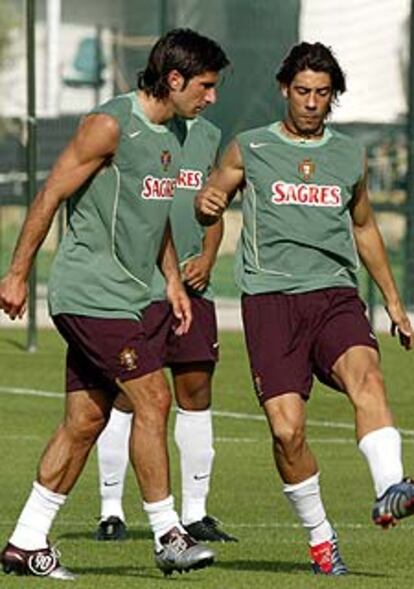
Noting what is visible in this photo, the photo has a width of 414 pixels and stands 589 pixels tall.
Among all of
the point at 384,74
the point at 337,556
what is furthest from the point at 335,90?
the point at 384,74

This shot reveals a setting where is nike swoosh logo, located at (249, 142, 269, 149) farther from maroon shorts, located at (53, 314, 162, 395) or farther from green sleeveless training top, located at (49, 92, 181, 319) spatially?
maroon shorts, located at (53, 314, 162, 395)

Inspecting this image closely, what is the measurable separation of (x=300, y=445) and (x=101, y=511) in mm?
2733

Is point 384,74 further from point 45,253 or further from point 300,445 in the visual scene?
point 300,445

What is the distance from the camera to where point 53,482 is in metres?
11.1

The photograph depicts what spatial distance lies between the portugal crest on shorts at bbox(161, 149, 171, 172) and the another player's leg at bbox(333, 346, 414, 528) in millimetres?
1116

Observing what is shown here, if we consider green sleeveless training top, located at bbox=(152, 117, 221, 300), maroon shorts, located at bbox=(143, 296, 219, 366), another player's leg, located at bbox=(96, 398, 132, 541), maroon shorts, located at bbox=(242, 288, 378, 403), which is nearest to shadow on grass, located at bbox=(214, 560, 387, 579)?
maroon shorts, located at bbox=(242, 288, 378, 403)

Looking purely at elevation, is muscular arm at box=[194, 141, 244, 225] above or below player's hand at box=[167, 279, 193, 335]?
above

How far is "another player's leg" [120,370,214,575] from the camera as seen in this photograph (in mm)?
10844

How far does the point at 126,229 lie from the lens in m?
11.0

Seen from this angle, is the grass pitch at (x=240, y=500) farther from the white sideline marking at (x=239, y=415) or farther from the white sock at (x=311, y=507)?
the white sock at (x=311, y=507)

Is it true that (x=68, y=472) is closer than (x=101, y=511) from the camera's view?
Yes

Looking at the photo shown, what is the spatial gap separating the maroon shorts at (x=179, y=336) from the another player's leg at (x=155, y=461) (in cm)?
245

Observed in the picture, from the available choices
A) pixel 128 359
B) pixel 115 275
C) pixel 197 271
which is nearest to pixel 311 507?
pixel 128 359

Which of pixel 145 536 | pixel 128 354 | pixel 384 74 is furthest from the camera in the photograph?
pixel 384 74
